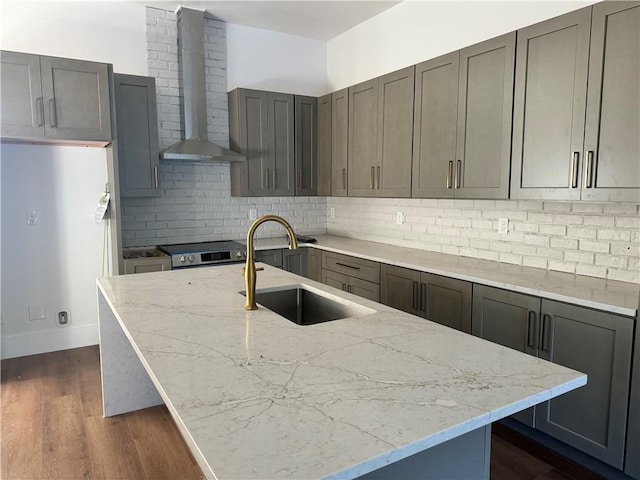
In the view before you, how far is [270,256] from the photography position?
411cm

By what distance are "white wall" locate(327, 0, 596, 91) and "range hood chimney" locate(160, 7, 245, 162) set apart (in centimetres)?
146

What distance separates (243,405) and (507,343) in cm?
190

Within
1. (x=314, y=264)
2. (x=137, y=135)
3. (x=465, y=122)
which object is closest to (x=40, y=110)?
Answer: (x=137, y=135)

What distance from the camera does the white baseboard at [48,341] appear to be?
371 cm

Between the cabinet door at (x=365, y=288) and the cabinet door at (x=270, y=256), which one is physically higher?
the cabinet door at (x=270, y=256)

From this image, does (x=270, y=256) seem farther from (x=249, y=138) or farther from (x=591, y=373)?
(x=591, y=373)

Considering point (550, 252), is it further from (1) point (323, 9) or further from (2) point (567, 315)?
(1) point (323, 9)

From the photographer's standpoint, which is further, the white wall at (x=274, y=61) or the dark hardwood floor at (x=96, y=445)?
the white wall at (x=274, y=61)

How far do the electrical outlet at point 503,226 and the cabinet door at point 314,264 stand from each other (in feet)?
5.44

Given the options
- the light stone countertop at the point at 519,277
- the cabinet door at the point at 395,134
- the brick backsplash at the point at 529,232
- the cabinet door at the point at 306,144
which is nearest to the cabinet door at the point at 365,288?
the light stone countertop at the point at 519,277

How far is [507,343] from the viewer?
2.49 metres

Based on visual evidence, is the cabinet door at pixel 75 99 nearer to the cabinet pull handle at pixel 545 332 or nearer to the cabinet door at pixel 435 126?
the cabinet door at pixel 435 126

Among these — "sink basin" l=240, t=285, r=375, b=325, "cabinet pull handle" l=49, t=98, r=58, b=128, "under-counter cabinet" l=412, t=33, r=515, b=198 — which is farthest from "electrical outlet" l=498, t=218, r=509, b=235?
"cabinet pull handle" l=49, t=98, r=58, b=128

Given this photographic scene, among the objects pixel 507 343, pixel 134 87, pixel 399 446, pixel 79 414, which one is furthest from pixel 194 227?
pixel 399 446
